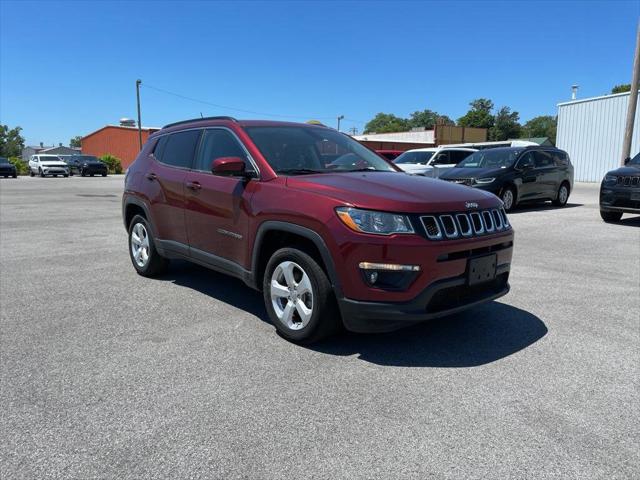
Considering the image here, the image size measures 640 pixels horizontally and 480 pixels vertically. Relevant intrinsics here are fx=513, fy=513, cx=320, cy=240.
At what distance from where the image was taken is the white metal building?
94.6 feet

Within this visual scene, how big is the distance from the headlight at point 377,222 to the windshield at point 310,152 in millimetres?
962

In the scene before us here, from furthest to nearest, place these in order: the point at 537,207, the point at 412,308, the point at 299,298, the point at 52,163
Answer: the point at 52,163, the point at 537,207, the point at 299,298, the point at 412,308

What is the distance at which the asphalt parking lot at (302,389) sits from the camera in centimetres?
251

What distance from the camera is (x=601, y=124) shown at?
30.1 metres

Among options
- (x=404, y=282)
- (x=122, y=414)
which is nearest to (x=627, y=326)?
(x=404, y=282)

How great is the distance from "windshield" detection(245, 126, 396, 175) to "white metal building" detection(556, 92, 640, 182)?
28.6 meters

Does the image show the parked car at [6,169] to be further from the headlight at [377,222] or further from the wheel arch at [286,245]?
the headlight at [377,222]

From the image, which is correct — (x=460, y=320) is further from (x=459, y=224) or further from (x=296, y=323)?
(x=296, y=323)

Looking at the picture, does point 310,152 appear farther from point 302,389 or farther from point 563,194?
point 563,194

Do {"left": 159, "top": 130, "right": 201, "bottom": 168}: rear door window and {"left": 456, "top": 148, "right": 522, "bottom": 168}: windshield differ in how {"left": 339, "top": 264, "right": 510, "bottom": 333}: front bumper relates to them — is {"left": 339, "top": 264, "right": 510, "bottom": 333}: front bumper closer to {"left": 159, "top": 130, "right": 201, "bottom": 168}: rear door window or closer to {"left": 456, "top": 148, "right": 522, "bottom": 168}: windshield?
{"left": 159, "top": 130, "right": 201, "bottom": 168}: rear door window

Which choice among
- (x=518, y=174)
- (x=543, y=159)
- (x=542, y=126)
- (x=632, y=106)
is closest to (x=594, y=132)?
(x=632, y=106)

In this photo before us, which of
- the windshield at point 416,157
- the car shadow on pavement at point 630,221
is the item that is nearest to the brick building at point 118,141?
the windshield at point 416,157

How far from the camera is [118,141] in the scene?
2263 inches

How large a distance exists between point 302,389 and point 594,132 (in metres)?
32.7
